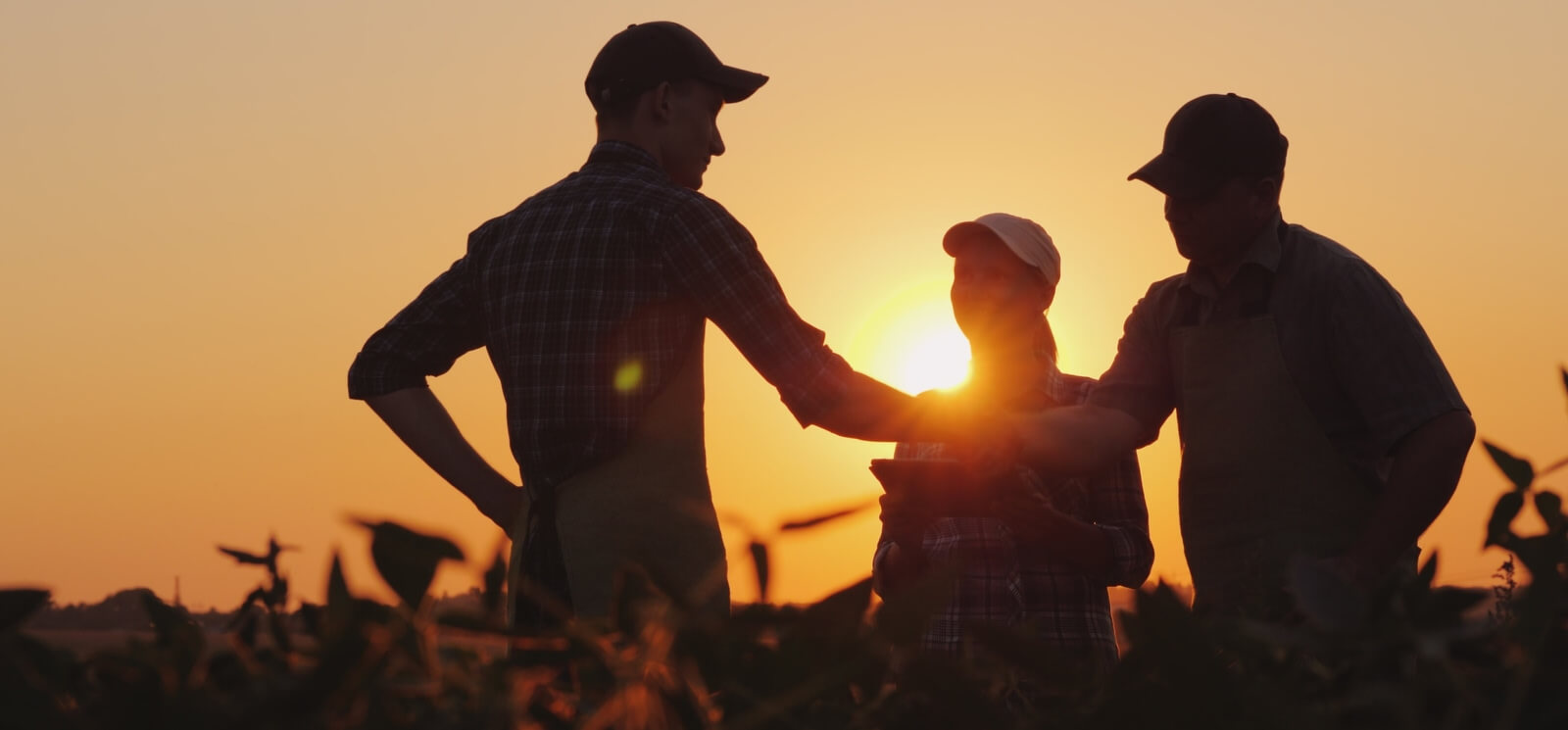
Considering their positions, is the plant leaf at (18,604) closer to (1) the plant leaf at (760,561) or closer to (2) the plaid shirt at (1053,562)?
(1) the plant leaf at (760,561)

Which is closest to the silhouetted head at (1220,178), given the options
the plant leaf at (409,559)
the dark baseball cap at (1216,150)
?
the dark baseball cap at (1216,150)

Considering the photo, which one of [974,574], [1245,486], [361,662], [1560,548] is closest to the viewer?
[361,662]

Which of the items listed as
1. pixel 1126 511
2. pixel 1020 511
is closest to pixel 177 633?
pixel 1020 511

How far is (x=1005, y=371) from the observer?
470cm

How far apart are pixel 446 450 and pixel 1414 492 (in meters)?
2.36

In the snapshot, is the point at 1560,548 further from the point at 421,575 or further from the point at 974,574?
the point at 974,574

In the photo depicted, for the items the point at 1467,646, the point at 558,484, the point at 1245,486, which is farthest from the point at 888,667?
the point at 1245,486

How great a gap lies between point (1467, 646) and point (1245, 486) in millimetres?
3129

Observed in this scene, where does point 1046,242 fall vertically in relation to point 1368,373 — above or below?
above

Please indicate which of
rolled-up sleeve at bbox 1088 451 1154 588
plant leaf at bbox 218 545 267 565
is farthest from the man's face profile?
→ plant leaf at bbox 218 545 267 565

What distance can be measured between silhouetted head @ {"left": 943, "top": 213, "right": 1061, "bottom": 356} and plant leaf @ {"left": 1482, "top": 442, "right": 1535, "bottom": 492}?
3.73 meters

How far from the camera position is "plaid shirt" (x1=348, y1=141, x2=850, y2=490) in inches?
140

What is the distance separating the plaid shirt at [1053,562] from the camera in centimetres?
439

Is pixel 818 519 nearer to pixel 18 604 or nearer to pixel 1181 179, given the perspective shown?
pixel 18 604
